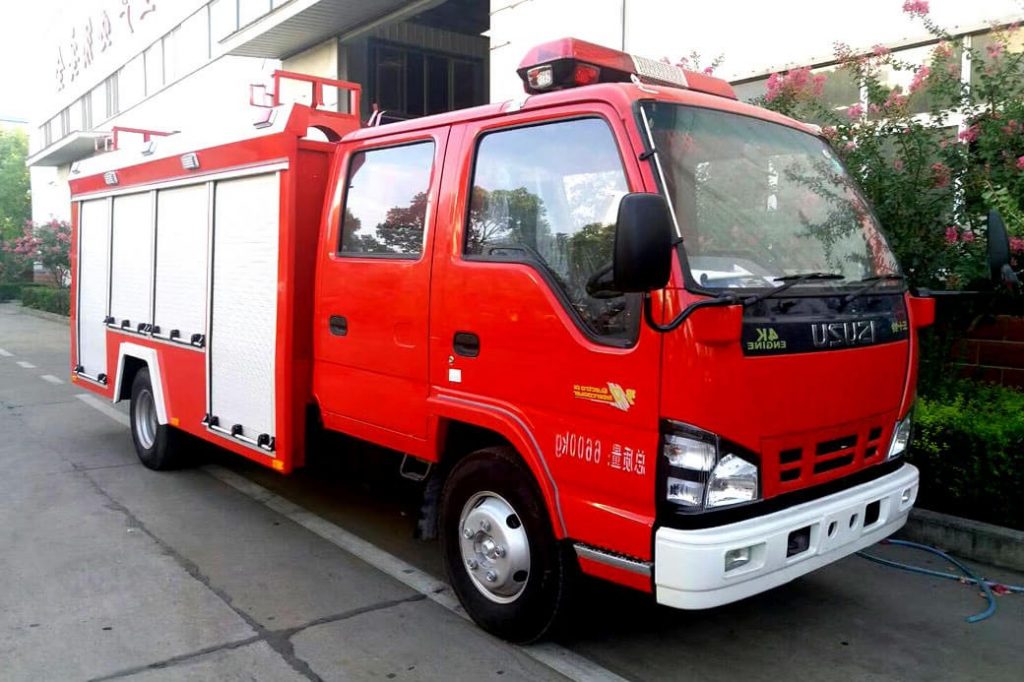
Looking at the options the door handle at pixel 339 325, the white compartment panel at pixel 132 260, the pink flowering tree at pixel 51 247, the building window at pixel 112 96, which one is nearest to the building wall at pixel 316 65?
the white compartment panel at pixel 132 260

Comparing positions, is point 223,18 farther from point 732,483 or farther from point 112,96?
point 732,483

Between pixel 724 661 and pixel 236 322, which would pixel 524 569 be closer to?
pixel 724 661

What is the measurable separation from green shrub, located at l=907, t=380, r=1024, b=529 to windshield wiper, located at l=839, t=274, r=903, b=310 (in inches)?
68.7

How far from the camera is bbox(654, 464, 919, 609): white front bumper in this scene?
10.1ft

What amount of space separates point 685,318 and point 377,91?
1408 centimetres

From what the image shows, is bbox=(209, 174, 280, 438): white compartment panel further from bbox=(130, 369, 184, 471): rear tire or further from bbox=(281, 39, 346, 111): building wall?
bbox=(281, 39, 346, 111): building wall

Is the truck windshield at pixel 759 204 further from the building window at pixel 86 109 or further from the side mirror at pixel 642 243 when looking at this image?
the building window at pixel 86 109

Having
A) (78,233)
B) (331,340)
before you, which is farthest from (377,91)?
(331,340)

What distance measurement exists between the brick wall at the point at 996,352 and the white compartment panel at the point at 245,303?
4.98m

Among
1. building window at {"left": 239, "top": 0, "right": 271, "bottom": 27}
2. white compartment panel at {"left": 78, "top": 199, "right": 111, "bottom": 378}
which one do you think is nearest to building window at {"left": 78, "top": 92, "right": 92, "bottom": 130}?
building window at {"left": 239, "top": 0, "right": 271, "bottom": 27}

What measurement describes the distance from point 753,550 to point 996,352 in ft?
15.1

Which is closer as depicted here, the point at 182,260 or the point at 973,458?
the point at 973,458

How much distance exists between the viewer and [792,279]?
11.4 feet

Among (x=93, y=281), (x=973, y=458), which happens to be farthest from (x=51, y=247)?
(x=973, y=458)
